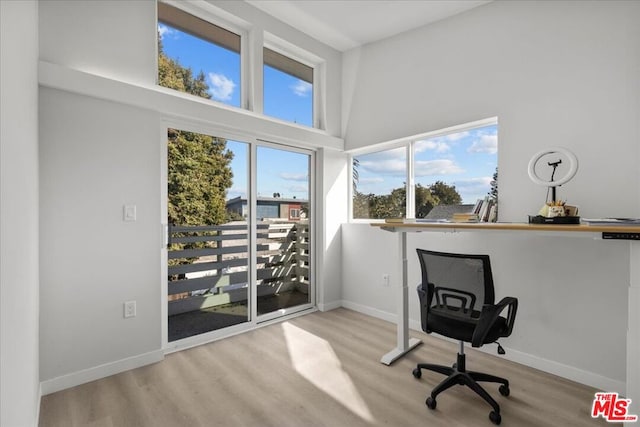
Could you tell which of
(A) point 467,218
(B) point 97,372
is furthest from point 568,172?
(B) point 97,372

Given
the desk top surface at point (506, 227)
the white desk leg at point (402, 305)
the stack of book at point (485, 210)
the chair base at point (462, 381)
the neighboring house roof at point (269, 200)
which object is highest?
the neighboring house roof at point (269, 200)

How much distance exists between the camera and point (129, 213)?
2.41 metres

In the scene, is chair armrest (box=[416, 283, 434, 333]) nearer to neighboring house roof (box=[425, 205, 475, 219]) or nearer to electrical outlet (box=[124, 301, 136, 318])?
neighboring house roof (box=[425, 205, 475, 219])

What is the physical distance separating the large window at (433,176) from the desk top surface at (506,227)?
0.34 metres

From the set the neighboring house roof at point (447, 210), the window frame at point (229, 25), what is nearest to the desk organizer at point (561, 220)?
the neighboring house roof at point (447, 210)

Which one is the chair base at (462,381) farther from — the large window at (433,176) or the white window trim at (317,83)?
the white window trim at (317,83)

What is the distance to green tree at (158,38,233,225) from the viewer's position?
9.02 feet

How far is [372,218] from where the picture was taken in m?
3.86

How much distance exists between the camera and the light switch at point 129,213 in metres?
2.39

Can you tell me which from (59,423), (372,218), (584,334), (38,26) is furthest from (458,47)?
(59,423)

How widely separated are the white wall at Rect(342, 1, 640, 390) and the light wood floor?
409 millimetres

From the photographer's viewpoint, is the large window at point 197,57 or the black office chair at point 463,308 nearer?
the black office chair at point 463,308

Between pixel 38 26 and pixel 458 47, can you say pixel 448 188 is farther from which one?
pixel 38 26

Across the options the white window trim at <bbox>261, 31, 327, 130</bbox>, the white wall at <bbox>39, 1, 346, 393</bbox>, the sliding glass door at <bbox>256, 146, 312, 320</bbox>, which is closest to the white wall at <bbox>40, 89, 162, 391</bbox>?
the white wall at <bbox>39, 1, 346, 393</bbox>
